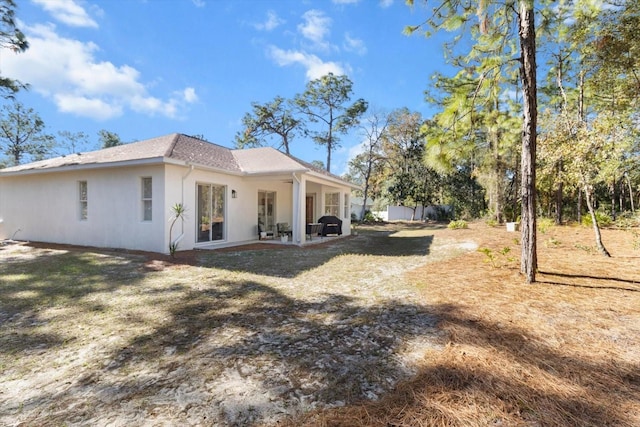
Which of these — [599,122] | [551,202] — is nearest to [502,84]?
[599,122]

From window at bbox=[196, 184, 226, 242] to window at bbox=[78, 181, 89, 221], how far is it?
4.23 m

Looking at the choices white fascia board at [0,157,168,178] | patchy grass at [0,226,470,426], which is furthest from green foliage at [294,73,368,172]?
patchy grass at [0,226,470,426]

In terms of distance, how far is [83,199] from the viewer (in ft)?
34.7

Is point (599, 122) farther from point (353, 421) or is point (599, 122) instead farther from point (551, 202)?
point (551, 202)

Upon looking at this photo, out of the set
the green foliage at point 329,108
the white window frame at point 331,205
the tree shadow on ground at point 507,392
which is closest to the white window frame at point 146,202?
the white window frame at point 331,205

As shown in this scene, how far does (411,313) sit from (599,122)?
22.6 ft

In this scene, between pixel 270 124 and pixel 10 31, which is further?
pixel 270 124

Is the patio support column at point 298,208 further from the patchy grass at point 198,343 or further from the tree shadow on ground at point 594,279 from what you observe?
the tree shadow on ground at point 594,279

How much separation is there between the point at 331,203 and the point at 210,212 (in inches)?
289

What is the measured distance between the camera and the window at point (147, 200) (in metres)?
9.22

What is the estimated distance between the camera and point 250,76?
1752cm

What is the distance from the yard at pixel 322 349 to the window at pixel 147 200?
3.38 m

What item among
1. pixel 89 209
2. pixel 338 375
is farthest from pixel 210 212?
pixel 338 375

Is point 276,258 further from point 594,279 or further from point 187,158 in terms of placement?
point 594,279
